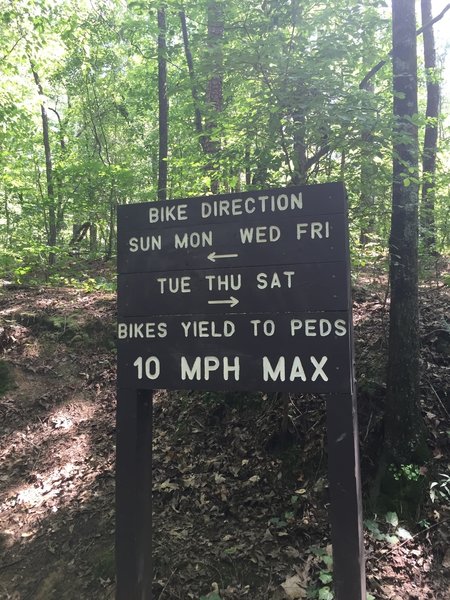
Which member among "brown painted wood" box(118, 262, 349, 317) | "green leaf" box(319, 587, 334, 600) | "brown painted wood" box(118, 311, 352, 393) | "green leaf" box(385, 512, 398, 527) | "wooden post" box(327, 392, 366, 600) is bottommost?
"green leaf" box(319, 587, 334, 600)

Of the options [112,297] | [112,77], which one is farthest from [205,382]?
[112,77]

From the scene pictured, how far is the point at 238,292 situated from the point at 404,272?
2770 mm

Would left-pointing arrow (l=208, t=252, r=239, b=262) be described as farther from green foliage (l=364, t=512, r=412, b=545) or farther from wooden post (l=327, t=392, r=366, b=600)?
green foliage (l=364, t=512, r=412, b=545)

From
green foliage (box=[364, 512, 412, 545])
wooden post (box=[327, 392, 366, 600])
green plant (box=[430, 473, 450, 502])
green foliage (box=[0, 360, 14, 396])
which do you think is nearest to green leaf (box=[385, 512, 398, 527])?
green foliage (box=[364, 512, 412, 545])

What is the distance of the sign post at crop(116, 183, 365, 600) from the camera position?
287 cm

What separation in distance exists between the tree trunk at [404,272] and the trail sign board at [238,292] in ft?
7.70

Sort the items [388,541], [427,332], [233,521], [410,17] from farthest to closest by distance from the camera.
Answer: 1. [427,332]
2. [410,17]
3. [233,521]
4. [388,541]

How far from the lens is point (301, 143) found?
4863mm

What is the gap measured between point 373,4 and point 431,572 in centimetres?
601

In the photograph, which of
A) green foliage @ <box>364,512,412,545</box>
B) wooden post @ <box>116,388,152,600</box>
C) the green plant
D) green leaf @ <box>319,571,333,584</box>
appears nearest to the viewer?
wooden post @ <box>116,388,152,600</box>

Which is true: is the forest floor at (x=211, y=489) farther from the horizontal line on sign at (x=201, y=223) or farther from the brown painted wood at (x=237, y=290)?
the horizontal line on sign at (x=201, y=223)

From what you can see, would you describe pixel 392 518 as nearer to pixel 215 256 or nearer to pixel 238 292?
pixel 238 292

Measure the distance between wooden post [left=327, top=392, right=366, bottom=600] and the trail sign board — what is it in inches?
6.8

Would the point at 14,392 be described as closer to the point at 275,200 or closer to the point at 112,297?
the point at 112,297
